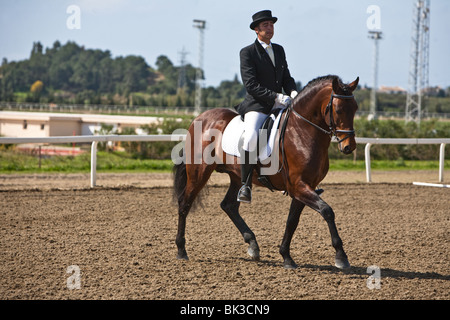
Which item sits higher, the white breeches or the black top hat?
the black top hat

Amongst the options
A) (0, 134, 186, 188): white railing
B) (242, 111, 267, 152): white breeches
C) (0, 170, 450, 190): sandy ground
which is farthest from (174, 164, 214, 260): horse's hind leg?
(0, 170, 450, 190): sandy ground

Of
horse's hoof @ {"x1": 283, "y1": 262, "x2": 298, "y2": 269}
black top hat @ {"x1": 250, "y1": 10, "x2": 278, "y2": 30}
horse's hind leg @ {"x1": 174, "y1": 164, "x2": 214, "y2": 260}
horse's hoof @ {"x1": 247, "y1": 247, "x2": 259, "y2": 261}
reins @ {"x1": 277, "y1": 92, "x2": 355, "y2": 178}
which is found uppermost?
black top hat @ {"x1": 250, "y1": 10, "x2": 278, "y2": 30}

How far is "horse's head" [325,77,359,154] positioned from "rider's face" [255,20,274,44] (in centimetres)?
120

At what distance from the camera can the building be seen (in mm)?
46747

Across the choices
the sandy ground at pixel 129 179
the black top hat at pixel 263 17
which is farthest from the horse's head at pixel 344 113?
the sandy ground at pixel 129 179

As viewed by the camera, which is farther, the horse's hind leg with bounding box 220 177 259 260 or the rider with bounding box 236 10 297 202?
the horse's hind leg with bounding box 220 177 259 260

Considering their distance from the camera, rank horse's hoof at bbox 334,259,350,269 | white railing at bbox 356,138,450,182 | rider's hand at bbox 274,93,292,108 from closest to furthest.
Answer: horse's hoof at bbox 334,259,350,269 < rider's hand at bbox 274,93,292,108 < white railing at bbox 356,138,450,182

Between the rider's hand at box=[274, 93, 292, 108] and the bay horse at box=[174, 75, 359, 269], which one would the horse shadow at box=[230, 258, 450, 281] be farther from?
the rider's hand at box=[274, 93, 292, 108]

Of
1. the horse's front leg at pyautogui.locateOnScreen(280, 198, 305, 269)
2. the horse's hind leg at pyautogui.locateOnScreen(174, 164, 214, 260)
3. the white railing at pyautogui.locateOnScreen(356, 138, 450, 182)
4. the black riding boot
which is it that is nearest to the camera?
the horse's front leg at pyautogui.locateOnScreen(280, 198, 305, 269)

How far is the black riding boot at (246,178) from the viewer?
6.32 metres

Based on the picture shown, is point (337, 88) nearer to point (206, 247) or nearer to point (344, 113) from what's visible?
point (344, 113)
